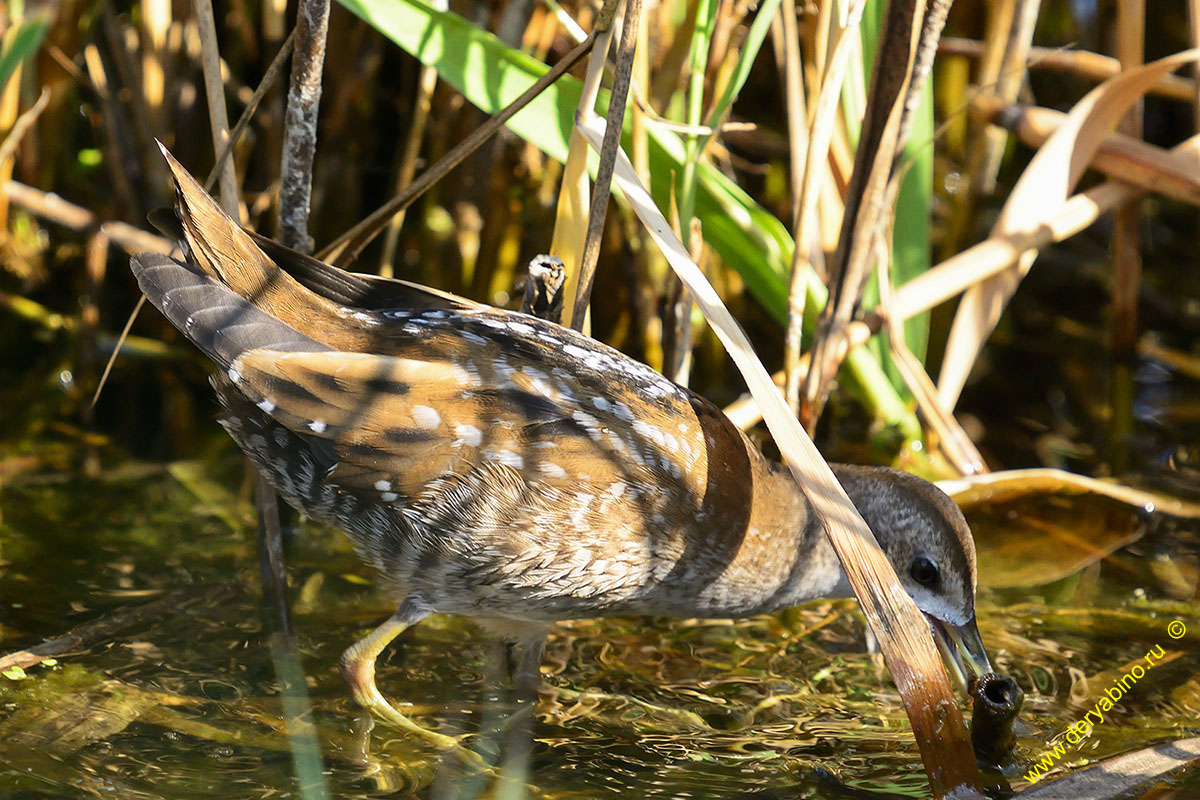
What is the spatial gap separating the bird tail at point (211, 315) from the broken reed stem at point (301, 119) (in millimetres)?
341

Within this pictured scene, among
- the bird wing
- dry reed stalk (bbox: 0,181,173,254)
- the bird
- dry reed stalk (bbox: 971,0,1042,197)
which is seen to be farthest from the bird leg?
dry reed stalk (bbox: 971,0,1042,197)

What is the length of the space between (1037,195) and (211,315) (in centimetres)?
252

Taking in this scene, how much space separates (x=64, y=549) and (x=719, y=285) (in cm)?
232

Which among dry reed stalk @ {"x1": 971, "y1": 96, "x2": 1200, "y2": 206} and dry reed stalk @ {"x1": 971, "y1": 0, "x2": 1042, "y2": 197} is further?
dry reed stalk @ {"x1": 971, "y1": 0, "x2": 1042, "y2": 197}

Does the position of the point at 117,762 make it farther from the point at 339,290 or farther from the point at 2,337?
the point at 2,337

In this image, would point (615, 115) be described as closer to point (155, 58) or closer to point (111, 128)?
point (155, 58)

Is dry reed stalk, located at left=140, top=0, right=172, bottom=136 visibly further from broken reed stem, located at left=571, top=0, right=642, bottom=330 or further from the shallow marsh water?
broken reed stem, located at left=571, top=0, right=642, bottom=330

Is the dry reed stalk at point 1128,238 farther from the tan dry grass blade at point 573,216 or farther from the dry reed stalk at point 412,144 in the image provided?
the dry reed stalk at point 412,144

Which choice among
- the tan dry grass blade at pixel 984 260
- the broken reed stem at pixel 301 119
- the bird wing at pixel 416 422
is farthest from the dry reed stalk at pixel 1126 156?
the broken reed stem at pixel 301 119

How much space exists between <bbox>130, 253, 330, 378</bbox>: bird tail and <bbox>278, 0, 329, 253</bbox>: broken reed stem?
341mm

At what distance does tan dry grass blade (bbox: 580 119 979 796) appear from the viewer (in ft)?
7.20

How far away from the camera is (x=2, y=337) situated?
4.45m

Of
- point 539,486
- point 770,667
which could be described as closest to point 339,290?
point 539,486

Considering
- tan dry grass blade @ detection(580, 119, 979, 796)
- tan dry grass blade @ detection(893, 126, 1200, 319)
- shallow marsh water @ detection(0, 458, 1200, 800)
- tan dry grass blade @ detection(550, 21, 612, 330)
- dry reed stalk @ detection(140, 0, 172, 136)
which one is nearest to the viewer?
tan dry grass blade @ detection(580, 119, 979, 796)
